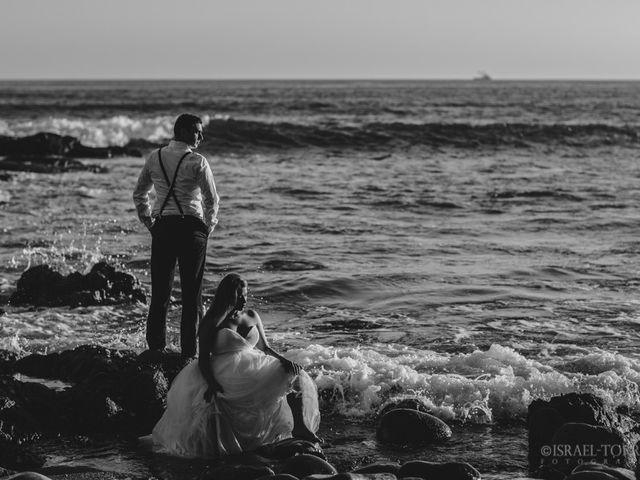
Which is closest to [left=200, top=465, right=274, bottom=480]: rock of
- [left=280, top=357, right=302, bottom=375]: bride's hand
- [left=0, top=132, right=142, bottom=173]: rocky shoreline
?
[left=280, top=357, right=302, bottom=375]: bride's hand

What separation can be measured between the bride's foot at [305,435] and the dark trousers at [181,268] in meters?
1.69

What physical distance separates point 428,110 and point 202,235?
55.0m

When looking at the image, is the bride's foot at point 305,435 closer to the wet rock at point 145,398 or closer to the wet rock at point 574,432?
the wet rock at point 145,398

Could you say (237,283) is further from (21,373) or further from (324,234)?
(324,234)

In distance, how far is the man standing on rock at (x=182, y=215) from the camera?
822cm

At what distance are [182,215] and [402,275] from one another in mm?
5674

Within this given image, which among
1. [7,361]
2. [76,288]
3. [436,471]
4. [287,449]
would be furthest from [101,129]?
[436,471]

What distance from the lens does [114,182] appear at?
85.0ft

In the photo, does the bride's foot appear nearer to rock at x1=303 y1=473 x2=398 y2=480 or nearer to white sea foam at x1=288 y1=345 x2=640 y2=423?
white sea foam at x1=288 y1=345 x2=640 y2=423

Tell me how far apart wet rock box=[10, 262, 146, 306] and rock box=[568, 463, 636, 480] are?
690 centimetres

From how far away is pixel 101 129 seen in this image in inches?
1758

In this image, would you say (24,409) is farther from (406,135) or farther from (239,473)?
(406,135)

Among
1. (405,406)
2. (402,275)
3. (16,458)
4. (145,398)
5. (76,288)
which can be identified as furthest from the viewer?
(402,275)

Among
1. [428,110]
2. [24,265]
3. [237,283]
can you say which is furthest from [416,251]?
[428,110]
